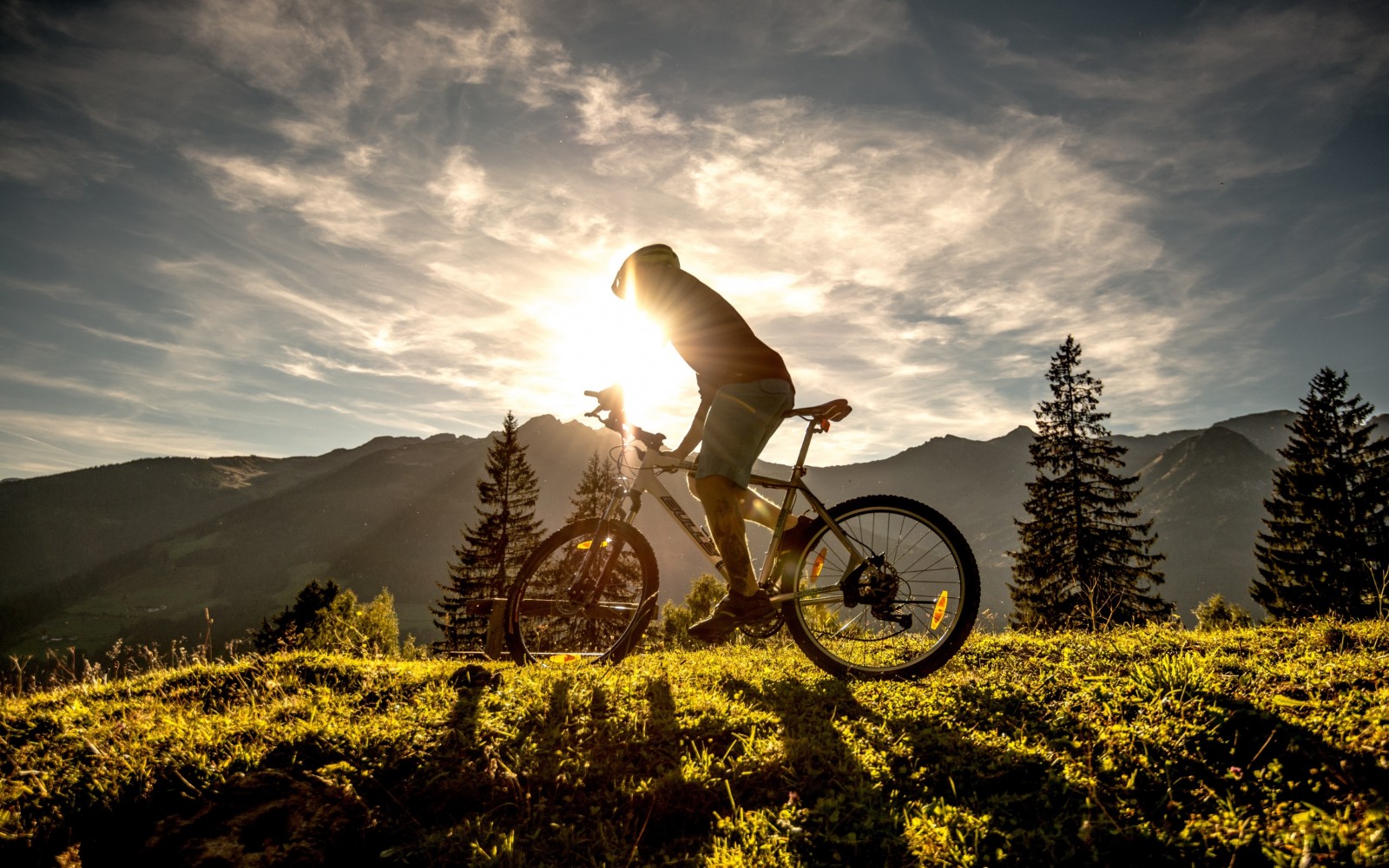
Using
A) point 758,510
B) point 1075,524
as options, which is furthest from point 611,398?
point 1075,524

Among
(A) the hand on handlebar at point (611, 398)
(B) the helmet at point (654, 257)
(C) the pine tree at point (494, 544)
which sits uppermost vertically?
(B) the helmet at point (654, 257)

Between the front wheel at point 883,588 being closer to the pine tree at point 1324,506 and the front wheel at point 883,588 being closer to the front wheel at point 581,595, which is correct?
the front wheel at point 581,595

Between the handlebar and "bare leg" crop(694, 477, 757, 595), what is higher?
the handlebar

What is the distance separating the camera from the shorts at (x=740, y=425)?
195 inches

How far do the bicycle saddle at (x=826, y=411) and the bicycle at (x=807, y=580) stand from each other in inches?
0.4

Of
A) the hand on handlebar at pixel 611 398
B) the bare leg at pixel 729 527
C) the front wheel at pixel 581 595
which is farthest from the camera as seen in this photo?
the hand on handlebar at pixel 611 398

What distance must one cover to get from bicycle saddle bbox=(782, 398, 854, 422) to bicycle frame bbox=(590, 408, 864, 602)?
44mm

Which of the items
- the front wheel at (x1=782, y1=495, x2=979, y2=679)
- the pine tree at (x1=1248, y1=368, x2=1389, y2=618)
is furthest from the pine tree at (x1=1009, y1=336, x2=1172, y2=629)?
the front wheel at (x1=782, y1=495, x2=979, y2=679)

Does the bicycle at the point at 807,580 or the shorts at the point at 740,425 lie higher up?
the shorts at the point at 740,425

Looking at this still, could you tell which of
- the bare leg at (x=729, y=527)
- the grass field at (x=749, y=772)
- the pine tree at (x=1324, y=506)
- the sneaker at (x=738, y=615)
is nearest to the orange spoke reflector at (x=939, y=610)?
the grass field at (x=749, y=772)

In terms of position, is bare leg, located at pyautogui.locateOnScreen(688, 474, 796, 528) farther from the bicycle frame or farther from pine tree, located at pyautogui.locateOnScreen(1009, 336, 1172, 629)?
pine tree, located at pyautogui.locateOnScreen(1009, 336, 1172, 629)

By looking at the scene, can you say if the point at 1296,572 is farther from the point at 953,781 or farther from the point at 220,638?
the point at 220,638

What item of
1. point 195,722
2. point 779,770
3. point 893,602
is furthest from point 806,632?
point 195,722

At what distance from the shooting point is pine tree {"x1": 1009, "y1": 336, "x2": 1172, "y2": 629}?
84.6ft
